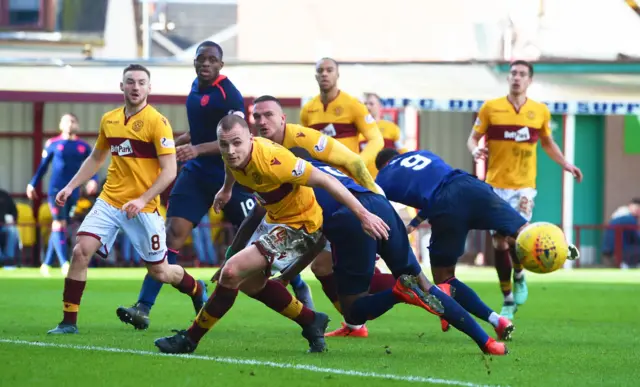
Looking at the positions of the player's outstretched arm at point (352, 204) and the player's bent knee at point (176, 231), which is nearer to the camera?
the player's outstretched arm at point (352, 204)

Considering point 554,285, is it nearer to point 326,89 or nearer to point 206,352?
point 326,89

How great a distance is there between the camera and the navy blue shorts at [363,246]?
9016 mm

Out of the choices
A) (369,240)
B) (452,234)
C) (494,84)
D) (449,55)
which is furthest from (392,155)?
(449,55)

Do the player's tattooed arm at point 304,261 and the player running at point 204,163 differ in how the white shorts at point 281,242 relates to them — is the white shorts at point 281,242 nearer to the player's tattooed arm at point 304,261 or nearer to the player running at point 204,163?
the player's tattooed arm at point 304,261

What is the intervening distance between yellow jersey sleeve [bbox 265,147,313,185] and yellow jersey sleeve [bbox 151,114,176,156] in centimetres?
225

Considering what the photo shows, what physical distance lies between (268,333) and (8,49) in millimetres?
20913

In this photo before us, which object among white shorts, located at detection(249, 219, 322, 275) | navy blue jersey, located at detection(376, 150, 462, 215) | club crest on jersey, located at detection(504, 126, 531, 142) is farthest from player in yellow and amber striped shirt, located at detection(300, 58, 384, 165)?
white shorts, located at detection(249, 219, 322, 275)

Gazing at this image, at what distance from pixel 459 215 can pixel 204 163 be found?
8.50ft

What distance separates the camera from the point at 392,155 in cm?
1072

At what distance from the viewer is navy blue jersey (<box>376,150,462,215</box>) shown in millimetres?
10203

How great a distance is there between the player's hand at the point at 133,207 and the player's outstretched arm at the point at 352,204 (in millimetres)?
2240

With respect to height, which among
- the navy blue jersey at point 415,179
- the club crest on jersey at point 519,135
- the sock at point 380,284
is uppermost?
the club crest on jersey at point 519,135

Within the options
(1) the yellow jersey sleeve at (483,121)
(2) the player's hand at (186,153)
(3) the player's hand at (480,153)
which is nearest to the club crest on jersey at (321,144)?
(2) the player's hand at (186,153)

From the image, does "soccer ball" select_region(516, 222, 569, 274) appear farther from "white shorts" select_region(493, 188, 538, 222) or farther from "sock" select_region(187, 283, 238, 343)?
"white shorts" select_region(493, 188, 538, 222)
